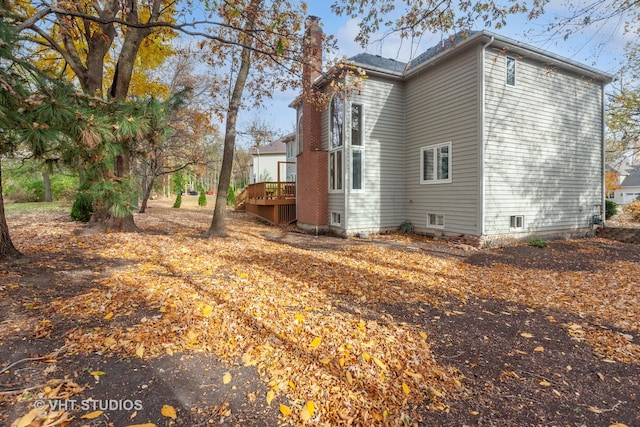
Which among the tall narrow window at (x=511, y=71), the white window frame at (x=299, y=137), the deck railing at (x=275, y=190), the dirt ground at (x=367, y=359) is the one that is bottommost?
the dirt ground at (x=367, y=359)

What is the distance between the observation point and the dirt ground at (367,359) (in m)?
2.06

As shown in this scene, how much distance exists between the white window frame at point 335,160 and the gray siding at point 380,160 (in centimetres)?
26

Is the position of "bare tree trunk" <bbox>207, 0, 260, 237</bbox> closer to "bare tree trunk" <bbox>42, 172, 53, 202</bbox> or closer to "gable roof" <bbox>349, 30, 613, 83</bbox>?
"gable roof" <bbox>349, 30, 613, 83</bbox>

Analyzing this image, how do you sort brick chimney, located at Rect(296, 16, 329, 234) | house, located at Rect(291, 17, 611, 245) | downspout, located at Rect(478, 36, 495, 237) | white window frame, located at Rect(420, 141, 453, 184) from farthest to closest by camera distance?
1. brick chimney, located at Rect(296, 16, 329, 234)
2. white window frame, located at Rect(420, 141, 453, 184)
3. house, located at Rect(291, 17, 611, 245)
4. downspout, located at Rect(478, 36, 495, 237)

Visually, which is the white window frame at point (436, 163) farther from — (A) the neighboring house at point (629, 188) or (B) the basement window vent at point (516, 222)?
(A) the neighboring house at point (629, 188)

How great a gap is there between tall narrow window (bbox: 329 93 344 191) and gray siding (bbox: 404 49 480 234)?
253cm

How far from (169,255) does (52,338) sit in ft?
10.2

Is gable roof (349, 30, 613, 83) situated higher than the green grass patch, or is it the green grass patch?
gable roof (349, 30, 613, 83)

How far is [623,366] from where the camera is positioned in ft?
9.42

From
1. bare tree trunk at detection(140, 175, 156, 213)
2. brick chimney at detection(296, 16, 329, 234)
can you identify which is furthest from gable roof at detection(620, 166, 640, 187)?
bare tree trunk at detection(140, 175, 156, 213)

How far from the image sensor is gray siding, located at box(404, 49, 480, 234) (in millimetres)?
8555

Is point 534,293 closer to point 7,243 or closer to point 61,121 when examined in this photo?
point 61,121

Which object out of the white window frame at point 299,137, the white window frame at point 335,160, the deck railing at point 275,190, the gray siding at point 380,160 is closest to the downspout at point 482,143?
the gray siding at point 380,160

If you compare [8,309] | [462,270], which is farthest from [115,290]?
[462,270]
